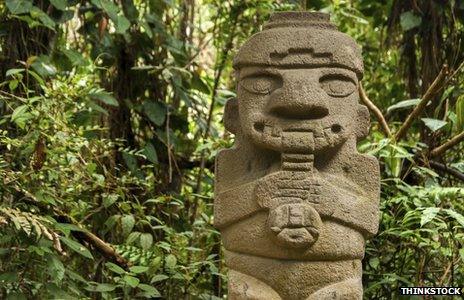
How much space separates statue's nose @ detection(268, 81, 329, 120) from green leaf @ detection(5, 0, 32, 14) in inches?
72.0

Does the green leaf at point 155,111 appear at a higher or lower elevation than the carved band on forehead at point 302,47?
lower

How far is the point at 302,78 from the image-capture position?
4.56 m

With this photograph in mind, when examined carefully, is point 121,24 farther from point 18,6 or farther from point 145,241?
point 145,241

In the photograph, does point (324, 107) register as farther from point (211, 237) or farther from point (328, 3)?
point (328, 3)

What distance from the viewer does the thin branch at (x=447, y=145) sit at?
5.99 metres

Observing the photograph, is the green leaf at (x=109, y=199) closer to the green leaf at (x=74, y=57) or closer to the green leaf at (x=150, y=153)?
the green leaf at (x=150, y=153)

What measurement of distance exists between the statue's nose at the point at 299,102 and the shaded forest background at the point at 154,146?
3.20 feet

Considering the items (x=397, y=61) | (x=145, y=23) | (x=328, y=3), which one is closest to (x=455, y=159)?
(x=397, y=61)

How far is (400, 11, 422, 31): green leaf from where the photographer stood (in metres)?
6.59

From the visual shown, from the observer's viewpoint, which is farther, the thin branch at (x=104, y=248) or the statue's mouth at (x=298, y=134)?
the thin branch at (x=104, y=248)

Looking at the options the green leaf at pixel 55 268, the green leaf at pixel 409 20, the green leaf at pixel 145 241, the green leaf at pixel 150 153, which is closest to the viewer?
the green leaf at pixel 55 268

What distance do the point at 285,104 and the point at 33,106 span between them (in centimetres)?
153

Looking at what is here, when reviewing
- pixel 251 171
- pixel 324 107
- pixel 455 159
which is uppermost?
pixel 324 107

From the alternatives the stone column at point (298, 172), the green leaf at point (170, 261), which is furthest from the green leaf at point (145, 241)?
the stone column at point (298, 172)
